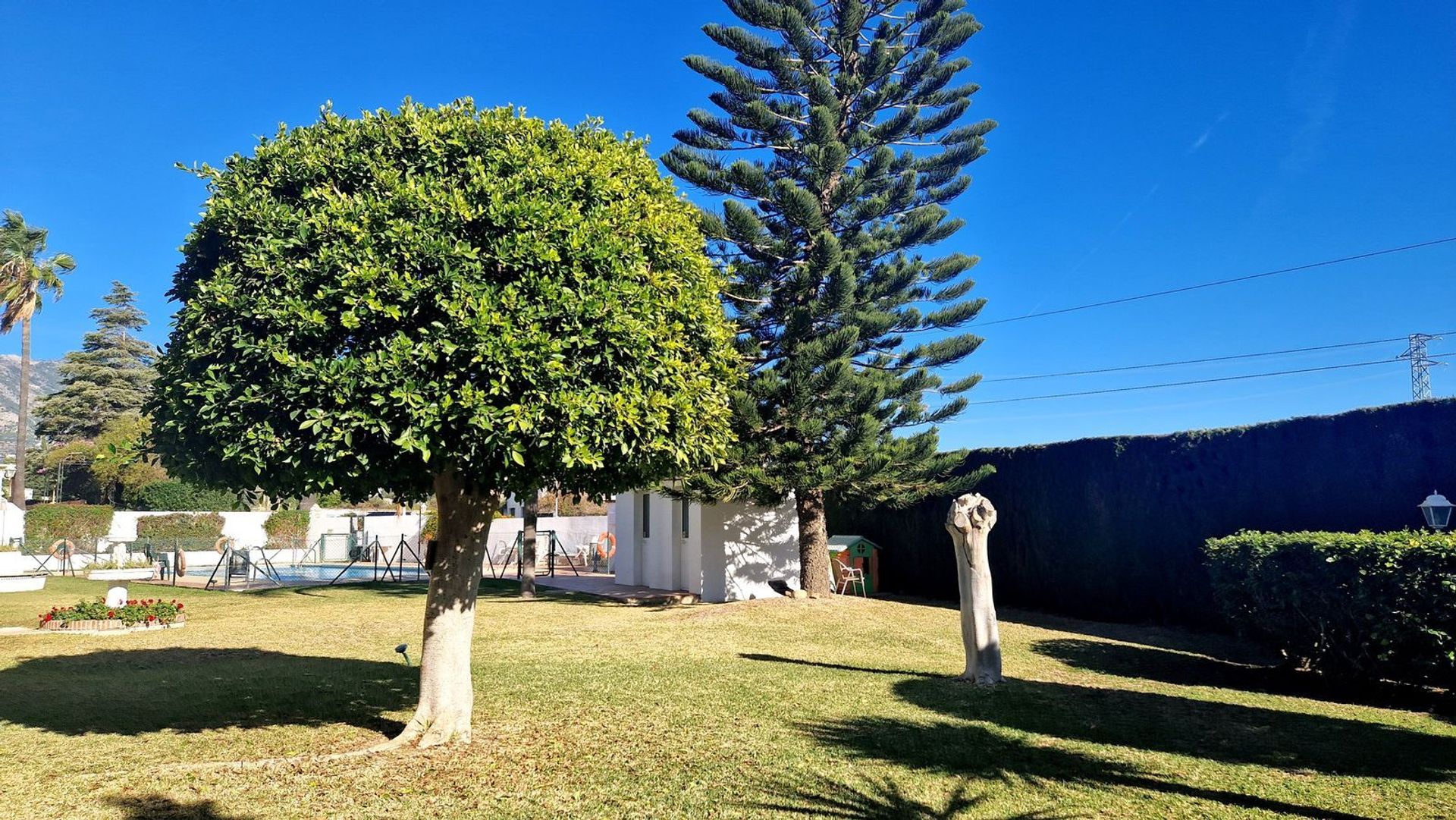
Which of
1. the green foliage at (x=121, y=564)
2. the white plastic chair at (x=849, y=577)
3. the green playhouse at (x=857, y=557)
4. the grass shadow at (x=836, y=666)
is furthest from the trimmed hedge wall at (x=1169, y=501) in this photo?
the green foliage at (x=121, y=564)

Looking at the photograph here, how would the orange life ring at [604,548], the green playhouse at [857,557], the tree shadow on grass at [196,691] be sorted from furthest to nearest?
the orange life ring at [604,548], the green playhouse at [857,557], the tree shadow on grass at [196,691]

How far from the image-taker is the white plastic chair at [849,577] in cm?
1427

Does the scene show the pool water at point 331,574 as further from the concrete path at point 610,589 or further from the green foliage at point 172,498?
the green foliage at point 172,498

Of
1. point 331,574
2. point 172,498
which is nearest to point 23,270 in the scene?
point 172,498

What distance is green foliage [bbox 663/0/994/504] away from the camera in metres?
12.2

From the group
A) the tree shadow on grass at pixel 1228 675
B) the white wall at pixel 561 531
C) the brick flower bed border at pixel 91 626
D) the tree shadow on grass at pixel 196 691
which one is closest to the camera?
the tree shadow on grass at pixel 196 691

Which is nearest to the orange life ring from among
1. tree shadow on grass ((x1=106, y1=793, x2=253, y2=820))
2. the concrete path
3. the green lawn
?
the concrete path

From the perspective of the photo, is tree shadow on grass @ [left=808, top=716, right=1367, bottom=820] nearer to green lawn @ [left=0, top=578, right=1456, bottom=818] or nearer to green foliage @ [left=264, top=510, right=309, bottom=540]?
→ green lawn @ [left=0, top=578, right=1456, bottom=818]

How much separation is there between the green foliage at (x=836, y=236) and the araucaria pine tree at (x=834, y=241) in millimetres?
26

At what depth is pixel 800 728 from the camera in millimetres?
5680

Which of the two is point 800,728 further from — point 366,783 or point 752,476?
point 752,476

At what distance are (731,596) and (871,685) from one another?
685 cm

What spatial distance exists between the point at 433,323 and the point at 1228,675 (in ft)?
23.4

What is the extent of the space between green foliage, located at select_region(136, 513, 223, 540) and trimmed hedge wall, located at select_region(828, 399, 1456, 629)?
24.5 m
